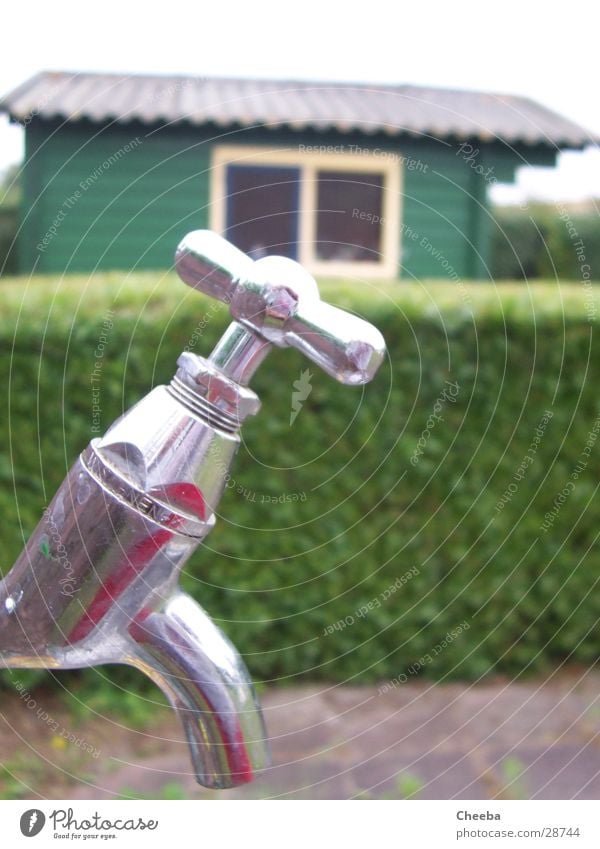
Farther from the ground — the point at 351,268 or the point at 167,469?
the point at 351,268

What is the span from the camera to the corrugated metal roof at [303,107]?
2418 mm

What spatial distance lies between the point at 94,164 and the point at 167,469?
8.33ft

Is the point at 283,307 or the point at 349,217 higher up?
the point at 349,217

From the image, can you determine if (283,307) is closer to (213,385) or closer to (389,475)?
(213,385)

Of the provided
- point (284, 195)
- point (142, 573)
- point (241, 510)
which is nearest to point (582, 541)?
point (241, 510)

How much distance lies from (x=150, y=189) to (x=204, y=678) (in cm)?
272

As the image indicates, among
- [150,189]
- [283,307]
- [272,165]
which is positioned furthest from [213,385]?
[150,189]

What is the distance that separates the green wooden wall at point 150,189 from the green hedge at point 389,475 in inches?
26.3

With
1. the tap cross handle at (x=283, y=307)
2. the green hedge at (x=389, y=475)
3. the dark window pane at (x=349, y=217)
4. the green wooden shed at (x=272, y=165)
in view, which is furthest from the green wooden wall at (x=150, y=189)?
the tap cross handle at (x=283, y=307)

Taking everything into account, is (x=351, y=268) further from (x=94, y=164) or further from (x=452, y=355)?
(x=94, y=164)

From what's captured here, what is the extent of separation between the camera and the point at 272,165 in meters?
2.53

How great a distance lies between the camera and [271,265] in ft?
1.53

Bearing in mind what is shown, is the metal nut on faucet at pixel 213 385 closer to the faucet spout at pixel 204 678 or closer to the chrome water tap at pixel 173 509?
the chrome water tap at pixel 173 509

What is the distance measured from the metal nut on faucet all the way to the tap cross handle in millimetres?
29
